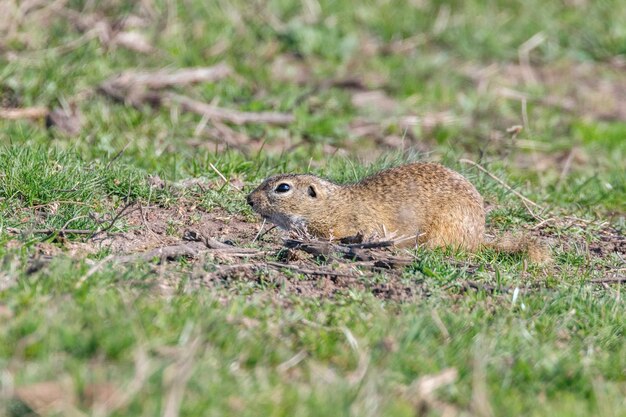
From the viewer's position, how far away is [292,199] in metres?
6.39

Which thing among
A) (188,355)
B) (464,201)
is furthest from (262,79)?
(188,355)

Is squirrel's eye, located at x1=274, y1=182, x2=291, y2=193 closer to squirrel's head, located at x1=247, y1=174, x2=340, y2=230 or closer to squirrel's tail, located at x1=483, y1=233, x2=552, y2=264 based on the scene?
squirrel's head, located at x1=247, y1=174, x2=340, y2=230

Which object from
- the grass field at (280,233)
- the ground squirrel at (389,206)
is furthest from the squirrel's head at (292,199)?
the grass field at (280,233)

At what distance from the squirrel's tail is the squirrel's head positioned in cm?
103

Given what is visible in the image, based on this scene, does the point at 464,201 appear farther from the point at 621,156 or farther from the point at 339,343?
the point at 621,156

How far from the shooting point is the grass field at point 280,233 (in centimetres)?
391

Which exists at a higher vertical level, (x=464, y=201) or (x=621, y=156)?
(x=464, y=201)

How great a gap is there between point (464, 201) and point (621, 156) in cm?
349

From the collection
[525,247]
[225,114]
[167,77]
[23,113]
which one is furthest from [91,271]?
[167,77]

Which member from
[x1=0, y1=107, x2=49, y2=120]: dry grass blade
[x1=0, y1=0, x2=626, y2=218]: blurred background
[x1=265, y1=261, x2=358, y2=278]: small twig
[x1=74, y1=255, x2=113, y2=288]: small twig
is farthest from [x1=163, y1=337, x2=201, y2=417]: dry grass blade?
[x1=0, y1=107, x2=49, y2=120]: dry grass blade

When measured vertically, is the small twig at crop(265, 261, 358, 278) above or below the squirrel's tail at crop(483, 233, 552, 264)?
above

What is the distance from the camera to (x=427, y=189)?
20.7 feet

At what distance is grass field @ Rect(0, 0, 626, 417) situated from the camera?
12.8 feet

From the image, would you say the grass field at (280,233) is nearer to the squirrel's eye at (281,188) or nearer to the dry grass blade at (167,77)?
the dry grass blade at (167,77)
